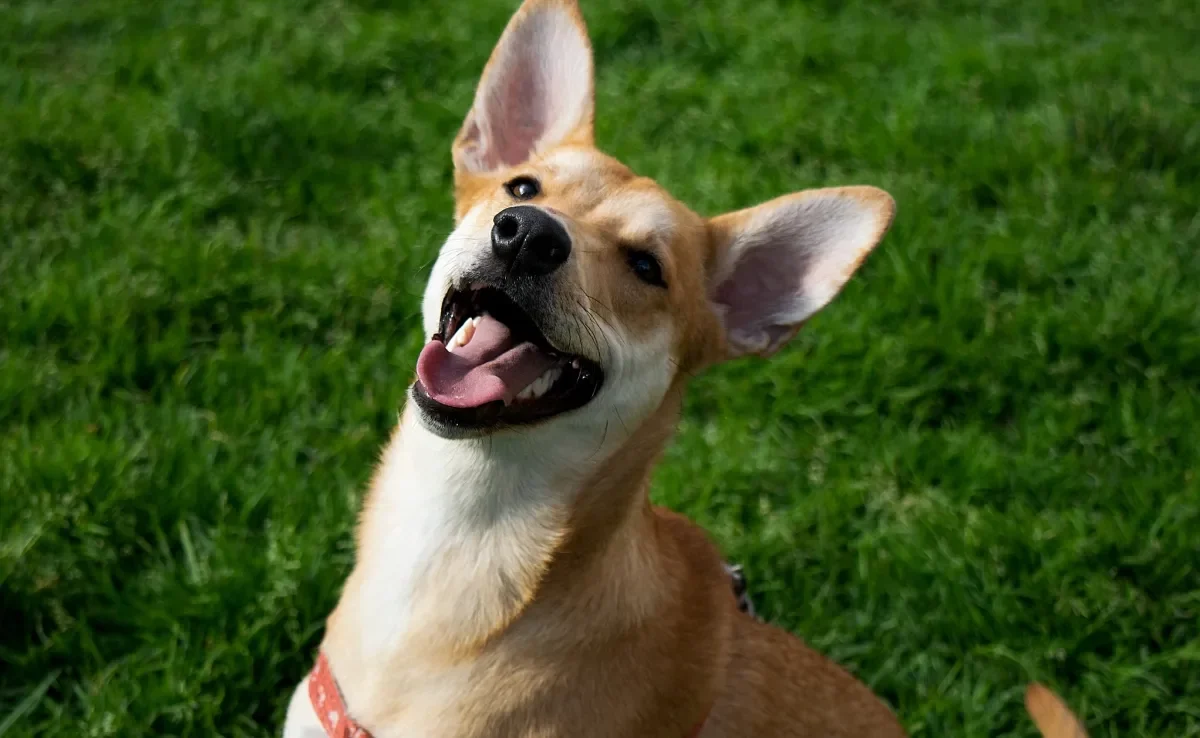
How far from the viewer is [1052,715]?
2.81 metres

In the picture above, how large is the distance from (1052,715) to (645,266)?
168 cm

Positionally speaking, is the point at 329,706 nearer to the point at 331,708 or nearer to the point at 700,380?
the point at 331,708

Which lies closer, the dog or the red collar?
the dog

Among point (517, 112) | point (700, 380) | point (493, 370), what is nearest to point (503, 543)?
point (493, 370)

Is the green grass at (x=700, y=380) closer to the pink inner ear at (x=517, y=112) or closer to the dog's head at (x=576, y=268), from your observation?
the pink inner ear at (x=517, y=112)

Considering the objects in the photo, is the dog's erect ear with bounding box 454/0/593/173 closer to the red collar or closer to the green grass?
the green grass

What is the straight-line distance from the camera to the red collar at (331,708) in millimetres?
2469

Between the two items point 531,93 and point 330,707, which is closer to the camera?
point 330,707

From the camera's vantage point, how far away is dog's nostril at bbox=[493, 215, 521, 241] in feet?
7.57

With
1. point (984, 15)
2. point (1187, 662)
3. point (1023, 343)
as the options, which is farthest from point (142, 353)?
point (984, 15)

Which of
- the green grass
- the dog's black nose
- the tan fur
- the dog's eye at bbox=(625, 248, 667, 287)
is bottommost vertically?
the green grass

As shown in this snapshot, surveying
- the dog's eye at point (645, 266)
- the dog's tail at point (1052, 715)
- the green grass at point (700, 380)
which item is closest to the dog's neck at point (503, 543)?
the dog's eye at point (645, 266)

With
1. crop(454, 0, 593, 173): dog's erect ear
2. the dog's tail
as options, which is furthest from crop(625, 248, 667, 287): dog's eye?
the dog's tail

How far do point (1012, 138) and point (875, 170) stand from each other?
32.5 inches
